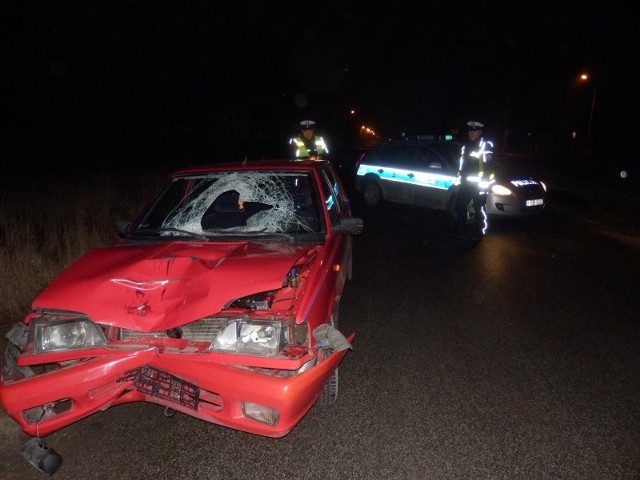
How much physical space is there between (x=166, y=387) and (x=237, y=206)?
1992 millimetres

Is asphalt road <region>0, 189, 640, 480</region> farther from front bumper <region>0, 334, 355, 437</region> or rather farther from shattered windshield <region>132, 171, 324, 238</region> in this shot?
shattered windshield <region>132, 171, 324, 238</region>

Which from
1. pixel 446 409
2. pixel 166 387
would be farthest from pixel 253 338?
pixel 446 409

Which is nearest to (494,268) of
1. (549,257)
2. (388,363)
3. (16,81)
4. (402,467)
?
(549,257)

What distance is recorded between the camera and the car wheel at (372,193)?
39.5 ft

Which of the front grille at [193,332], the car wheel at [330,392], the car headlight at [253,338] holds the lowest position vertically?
the car wheel at [330,392]

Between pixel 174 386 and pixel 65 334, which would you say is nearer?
pixel 174 386

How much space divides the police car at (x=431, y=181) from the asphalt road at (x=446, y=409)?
12.5 ft

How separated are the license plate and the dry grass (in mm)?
2829

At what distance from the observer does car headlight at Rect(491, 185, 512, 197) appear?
964 centimetres

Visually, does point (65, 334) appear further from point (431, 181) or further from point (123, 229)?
point (431, 181)

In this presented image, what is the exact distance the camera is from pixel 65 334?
9.01ft

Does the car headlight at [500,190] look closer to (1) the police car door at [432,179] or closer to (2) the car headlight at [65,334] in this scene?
(1) the police car door at [432,179]

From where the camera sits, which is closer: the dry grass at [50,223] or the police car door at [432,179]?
the dry grass at [50,223]

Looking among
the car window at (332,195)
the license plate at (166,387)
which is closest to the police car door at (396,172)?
the car window at (332,195)
